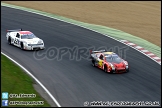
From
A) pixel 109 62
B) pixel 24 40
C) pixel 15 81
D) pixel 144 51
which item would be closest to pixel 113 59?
pixel 109 62

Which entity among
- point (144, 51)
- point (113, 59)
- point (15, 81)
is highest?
point (113, 59)

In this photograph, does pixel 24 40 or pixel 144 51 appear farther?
pixel 144 51

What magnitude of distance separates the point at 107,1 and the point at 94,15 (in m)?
7.64

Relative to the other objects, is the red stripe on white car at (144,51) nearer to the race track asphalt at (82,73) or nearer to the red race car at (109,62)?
the race track asphalt at (82,73)

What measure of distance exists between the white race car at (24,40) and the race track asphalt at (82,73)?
0.49 metres

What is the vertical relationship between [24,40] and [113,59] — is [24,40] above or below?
above

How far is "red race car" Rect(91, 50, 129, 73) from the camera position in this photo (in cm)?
3173

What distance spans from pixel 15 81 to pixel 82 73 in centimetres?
560

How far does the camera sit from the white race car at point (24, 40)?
36.7 metres

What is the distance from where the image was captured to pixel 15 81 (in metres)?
28.1

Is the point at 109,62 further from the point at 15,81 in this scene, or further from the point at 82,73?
the point at 15,81

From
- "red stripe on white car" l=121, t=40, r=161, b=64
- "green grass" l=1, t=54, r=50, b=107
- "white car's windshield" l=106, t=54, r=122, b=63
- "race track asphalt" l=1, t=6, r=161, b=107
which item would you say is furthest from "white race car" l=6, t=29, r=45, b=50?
"red stripe on white car" l=121, t=40, r=161, b=64

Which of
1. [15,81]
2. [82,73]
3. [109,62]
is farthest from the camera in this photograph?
[109,62]

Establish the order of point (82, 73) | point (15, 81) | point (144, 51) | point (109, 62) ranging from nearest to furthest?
point (15, 81) < point (82, 73) < point (109, 62) < point (144, 51)
